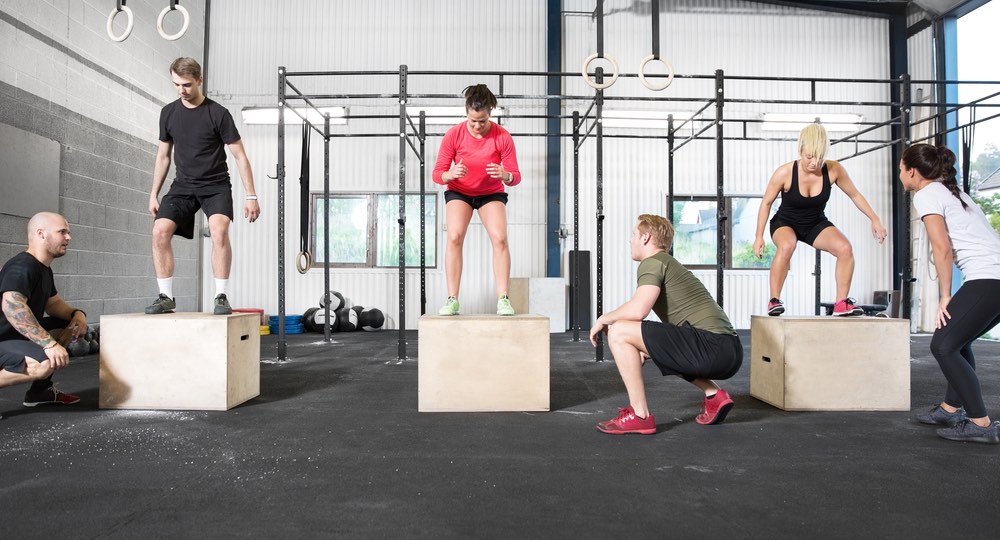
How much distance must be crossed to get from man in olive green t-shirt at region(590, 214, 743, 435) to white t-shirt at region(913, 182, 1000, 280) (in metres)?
0.90

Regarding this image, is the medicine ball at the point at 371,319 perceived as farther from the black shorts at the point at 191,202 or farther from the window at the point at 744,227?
the window at the point at 744,227

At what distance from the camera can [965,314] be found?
2219mm

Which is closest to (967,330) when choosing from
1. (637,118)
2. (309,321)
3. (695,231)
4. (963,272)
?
(963,272)

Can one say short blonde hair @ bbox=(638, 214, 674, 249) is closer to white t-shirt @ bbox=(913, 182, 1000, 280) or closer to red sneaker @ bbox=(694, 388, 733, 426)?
red sneaker @ bbox=(694, 388, 733, 426)

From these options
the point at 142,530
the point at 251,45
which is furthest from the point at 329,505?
the point at 251,45

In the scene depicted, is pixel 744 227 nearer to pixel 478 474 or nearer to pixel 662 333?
pixel 662 333

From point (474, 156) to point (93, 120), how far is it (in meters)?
5.00

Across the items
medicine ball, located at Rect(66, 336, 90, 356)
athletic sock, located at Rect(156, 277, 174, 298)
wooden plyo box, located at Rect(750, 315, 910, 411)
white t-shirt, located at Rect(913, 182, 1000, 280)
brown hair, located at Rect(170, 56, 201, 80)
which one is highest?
brown hair, located at Rect(170, 56, 201, 80)

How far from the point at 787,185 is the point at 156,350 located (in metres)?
3.44

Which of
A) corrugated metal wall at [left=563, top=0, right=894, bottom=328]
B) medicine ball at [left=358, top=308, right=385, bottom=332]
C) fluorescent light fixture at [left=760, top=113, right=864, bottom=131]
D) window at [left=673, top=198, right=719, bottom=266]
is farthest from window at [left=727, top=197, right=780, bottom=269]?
medicine ball at [left=358, top=308, right=385, bottom=332]

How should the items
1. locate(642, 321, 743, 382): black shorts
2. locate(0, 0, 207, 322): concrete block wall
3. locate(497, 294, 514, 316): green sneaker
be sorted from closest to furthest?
locate(642, 321, 743, 382): black shorts → locate(497, 294, 514, 316): green sneaker → locate(0, 0, 207, 322): concrete block wall

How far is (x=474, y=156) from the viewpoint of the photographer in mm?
3006

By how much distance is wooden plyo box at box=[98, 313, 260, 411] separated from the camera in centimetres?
274

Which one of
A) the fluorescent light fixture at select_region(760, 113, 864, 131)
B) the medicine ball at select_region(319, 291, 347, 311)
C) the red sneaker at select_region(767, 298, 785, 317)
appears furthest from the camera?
the medicine ball at select_region(319, 291, 347, 311)
